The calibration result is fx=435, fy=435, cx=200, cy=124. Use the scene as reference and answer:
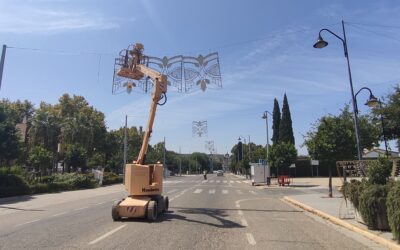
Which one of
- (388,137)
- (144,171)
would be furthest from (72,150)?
(144,171)

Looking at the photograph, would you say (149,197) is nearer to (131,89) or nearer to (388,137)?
(131,89)

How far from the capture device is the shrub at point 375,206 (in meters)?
12.0

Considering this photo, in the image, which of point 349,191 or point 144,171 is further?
point 144,171

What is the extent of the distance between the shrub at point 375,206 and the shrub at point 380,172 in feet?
1.46

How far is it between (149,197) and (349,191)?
692cm

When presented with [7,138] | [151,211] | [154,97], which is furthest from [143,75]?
[7,138]

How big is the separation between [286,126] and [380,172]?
226 ft

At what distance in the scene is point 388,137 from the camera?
148 feet

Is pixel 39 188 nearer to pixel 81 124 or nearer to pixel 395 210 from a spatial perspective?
pixel 395 210

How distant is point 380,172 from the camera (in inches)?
505

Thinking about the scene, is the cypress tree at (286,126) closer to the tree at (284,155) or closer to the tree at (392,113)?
the tree at (284,155)

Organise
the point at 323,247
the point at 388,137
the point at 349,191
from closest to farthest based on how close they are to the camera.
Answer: the point at 323,247
the point at 349,191
the point at 388,137

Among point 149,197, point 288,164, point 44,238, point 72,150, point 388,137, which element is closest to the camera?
point 44,238

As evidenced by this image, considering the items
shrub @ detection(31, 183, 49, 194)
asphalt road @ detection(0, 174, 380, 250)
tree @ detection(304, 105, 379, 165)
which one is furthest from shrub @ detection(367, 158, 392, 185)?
shrub @ detection(31, 183, 49, 194)
